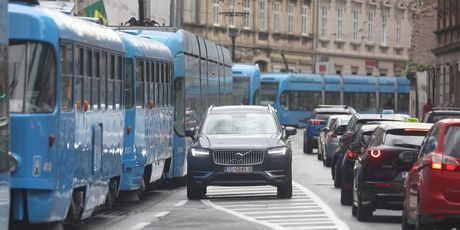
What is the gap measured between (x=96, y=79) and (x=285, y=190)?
7580 millimetres

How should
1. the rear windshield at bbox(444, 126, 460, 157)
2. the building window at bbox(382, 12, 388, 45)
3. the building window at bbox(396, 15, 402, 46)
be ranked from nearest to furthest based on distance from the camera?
the rear windshield at bbox(444, 126, 460, 157), the building window at bbox(382, 12, 388, 45), the building window at bbox(396, 15, 402, 46)

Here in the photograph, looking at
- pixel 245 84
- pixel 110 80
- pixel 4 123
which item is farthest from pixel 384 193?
pixel 245 84

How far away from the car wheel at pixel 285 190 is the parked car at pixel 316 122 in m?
23.7

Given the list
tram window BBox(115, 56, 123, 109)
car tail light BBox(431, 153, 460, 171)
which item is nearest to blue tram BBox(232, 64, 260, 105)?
tram window BBox(115, 56, 123, 109)

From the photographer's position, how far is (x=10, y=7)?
15.9 metres

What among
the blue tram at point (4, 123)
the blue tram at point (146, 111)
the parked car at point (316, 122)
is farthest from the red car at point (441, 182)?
the parked car at point (316, 122)

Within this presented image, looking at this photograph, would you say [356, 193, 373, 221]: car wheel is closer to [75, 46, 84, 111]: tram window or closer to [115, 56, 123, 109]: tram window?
[115, 56, 123, 109]: tram window

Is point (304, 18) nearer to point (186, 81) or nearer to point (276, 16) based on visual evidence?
point (276, 16)

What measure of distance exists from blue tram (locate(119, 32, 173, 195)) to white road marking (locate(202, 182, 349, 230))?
123 cm

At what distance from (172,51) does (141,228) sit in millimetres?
10620

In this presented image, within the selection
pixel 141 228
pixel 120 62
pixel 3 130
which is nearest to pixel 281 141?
pixel 120 62

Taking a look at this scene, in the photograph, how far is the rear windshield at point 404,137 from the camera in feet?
67.7

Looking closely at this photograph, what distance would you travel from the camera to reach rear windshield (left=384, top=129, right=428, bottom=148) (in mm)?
20625

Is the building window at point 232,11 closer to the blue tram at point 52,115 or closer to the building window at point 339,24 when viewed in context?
the building window at point 339,24
